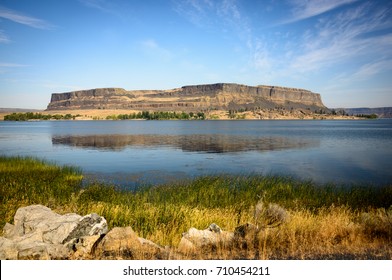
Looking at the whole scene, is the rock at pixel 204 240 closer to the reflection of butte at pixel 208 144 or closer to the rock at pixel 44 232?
the rock at pixel 44 232

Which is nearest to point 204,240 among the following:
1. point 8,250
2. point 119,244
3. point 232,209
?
point 119,244

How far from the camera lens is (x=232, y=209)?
47.6 feet

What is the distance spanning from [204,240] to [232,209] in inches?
211

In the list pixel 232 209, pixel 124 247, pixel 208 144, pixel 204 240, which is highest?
pixel 124 247

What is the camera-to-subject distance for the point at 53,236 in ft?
29.9

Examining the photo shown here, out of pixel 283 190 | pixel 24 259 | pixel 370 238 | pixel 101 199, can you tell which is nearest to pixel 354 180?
pixel 283 190

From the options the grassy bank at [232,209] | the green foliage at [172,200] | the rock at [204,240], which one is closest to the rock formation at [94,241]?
the rock at [204,240]

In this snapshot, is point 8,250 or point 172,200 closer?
point 8,250

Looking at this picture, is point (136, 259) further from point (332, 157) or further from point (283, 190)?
point (332, 157)

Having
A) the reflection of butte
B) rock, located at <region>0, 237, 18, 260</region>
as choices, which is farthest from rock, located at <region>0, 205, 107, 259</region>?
the reflection of butte

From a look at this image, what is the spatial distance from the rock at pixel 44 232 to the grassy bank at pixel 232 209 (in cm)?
155

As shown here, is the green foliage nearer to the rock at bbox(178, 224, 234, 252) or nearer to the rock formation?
the rock at bbox(178, 224, 234, 252)

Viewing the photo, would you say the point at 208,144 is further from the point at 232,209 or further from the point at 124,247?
the point at 124,247

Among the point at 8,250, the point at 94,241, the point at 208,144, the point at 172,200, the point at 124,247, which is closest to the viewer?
the point at 8,250
